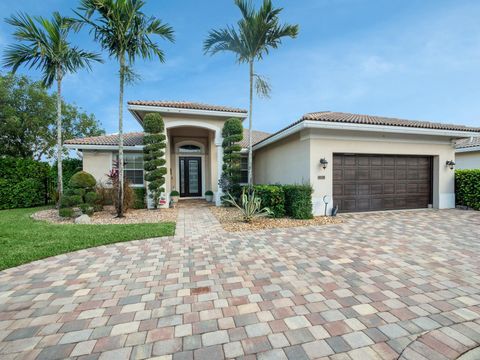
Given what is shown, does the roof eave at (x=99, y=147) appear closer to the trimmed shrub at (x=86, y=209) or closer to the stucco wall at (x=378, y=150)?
the trimmed shrub at (x=86, y=209)

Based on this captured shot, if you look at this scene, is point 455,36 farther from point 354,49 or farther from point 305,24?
point 305,24

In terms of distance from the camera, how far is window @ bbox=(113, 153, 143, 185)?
12.7 metres

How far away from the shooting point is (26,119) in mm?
17125

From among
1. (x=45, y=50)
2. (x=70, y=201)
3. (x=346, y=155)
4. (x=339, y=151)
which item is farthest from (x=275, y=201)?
(x=45, y=50)

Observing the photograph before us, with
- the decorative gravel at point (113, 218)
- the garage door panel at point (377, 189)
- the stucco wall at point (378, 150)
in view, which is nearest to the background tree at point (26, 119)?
the decorative gravel at point (113, 218)

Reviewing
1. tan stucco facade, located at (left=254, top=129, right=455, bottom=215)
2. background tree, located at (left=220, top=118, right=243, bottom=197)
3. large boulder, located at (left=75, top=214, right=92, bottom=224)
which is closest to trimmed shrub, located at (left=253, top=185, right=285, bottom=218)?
tan stucco facade, located at (left=254, top=129, right=455, bottom=215)

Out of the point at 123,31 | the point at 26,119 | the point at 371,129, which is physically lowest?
the point at 371,129

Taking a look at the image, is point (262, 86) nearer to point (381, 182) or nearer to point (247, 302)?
point (381, 182)

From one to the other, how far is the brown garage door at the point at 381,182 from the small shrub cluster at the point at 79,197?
406 inches

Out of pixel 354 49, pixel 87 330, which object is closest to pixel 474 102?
pixel 354 49

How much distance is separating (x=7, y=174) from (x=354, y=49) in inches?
733

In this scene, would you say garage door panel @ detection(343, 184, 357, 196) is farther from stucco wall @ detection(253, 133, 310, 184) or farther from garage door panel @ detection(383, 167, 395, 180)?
stucco wall @ detection(253, 133, 310, 184)

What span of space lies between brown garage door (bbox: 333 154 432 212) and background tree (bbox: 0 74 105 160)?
21381mm

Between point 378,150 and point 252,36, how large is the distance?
7178 millimetres
